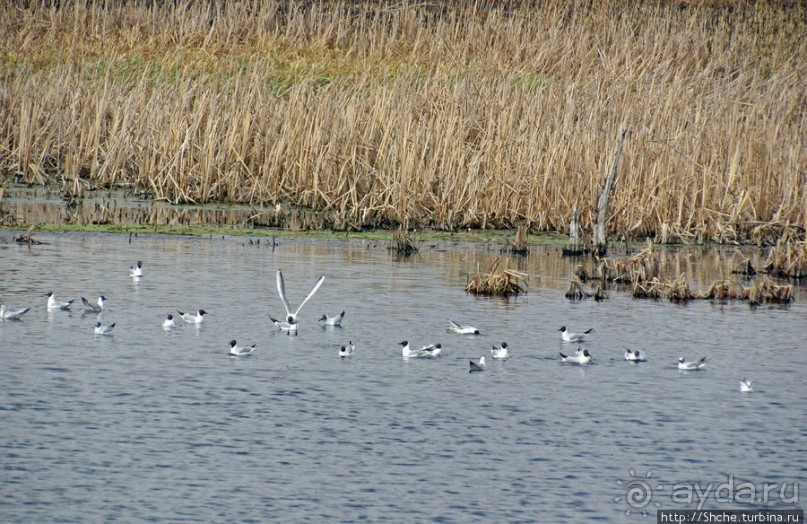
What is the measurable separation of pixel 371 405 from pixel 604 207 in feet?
26.8

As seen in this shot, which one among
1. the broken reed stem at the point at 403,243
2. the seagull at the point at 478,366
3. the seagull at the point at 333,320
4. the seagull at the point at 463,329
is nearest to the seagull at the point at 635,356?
the seagull at the point at 478,366

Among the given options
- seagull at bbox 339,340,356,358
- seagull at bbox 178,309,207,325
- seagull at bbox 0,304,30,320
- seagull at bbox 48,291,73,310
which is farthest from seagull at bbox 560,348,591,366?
seagull at bbox 0,304,30,320

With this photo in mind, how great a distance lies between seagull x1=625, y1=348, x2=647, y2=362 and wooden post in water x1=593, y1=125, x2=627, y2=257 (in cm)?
542

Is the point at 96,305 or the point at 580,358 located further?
the point at 96,305

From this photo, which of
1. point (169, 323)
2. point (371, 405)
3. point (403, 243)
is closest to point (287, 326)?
point (169, 323)

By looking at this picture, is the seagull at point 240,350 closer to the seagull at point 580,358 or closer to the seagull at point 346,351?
the seagull at point 346,351

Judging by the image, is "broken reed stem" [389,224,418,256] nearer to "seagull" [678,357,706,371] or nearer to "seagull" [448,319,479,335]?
"seagull" [448,319,479,335]

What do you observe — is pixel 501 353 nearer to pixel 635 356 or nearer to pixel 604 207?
pixel 635 356

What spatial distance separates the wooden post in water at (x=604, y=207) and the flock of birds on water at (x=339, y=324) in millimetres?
4646

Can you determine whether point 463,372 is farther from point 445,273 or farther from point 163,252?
point 163,252

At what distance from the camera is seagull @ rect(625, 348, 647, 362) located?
11.0 meters

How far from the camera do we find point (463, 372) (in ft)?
34.7

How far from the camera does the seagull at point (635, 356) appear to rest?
11008 mm

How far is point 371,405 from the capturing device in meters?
9.26
